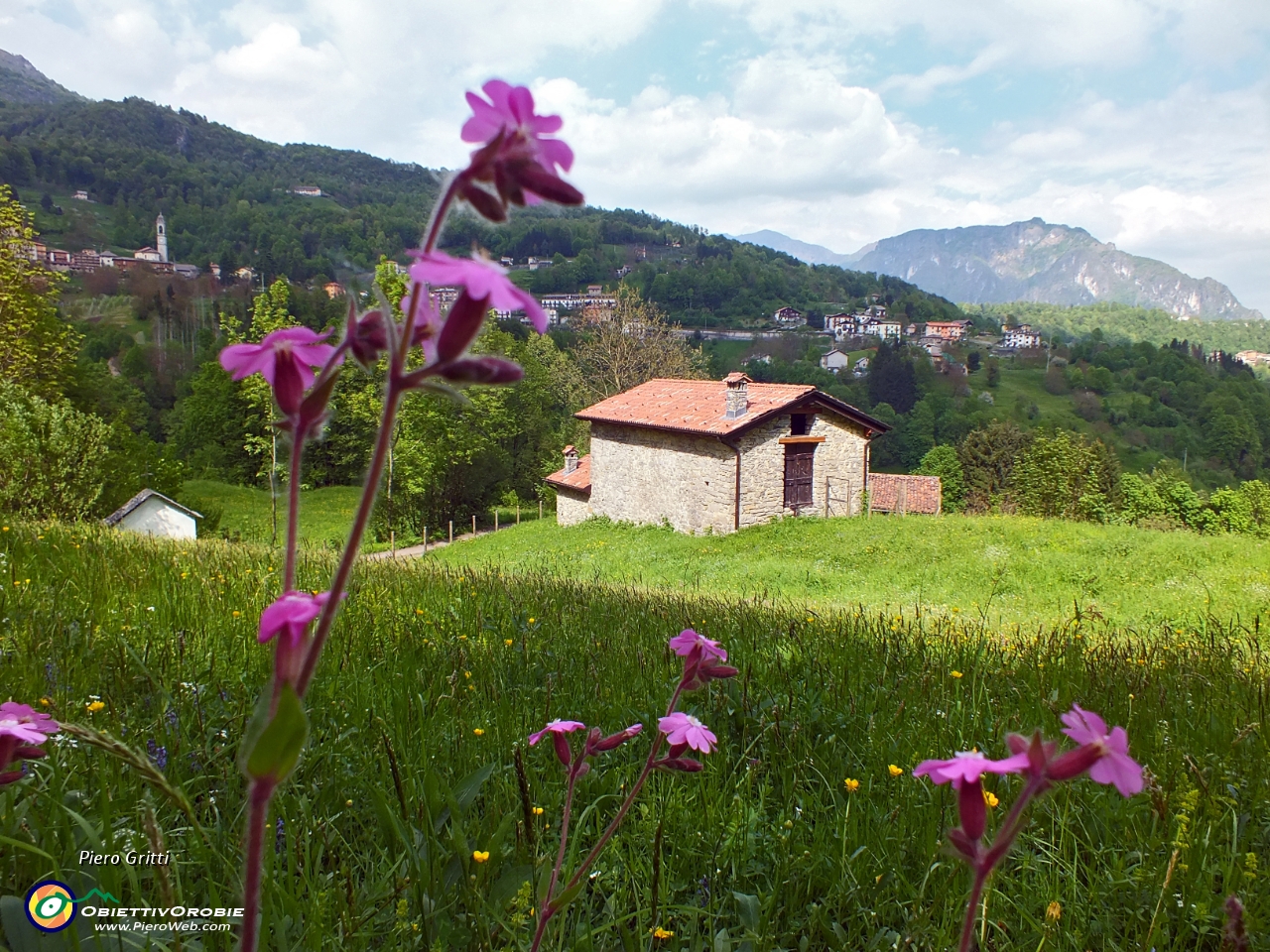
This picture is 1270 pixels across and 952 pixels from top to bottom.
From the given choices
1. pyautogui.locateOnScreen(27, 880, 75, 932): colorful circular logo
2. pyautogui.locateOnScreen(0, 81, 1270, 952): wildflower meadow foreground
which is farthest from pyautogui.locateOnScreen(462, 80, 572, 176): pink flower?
pyautogui.locateOnScreen(27, 880, 75, 932): colorful circular logo

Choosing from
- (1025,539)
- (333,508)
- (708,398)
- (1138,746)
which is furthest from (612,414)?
(1138,746)

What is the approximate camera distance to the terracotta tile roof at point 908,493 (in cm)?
3706

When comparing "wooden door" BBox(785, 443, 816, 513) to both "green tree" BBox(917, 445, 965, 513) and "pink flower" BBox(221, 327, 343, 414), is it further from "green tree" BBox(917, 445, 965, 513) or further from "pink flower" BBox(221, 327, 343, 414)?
"green tree" BBox(917, 445, 965, 513)

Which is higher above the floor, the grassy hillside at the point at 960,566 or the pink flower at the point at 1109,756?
the pink flower at the point at 1109,756

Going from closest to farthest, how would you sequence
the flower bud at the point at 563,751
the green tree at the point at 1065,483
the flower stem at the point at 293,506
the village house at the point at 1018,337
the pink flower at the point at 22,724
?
the flower stem at the point at 293,506 < the pink flower at the point at 22,724 < the flower bud at the point at 563,751 < the green tree at the point at 1065,483 < the village house at the point at 1018,337

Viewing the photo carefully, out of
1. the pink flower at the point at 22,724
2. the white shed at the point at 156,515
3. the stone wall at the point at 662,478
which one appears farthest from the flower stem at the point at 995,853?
the stone wall at the point at 662,478

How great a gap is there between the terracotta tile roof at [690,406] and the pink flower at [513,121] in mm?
26064

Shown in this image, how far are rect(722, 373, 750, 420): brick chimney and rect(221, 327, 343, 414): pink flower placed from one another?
2701 centimetres

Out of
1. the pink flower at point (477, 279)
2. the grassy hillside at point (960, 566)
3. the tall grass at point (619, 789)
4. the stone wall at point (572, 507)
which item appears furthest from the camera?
the stone wall at point (572, 507)

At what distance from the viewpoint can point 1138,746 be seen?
2.54m

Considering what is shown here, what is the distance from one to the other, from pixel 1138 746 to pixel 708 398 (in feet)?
93.6

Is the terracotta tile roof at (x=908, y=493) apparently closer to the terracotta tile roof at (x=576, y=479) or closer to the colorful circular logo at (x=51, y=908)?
the terracotta tile roof at (x=576, y=479)

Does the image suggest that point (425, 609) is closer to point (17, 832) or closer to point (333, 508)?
point (17, 832)

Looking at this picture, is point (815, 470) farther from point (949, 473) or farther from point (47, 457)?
point (949, 473)
